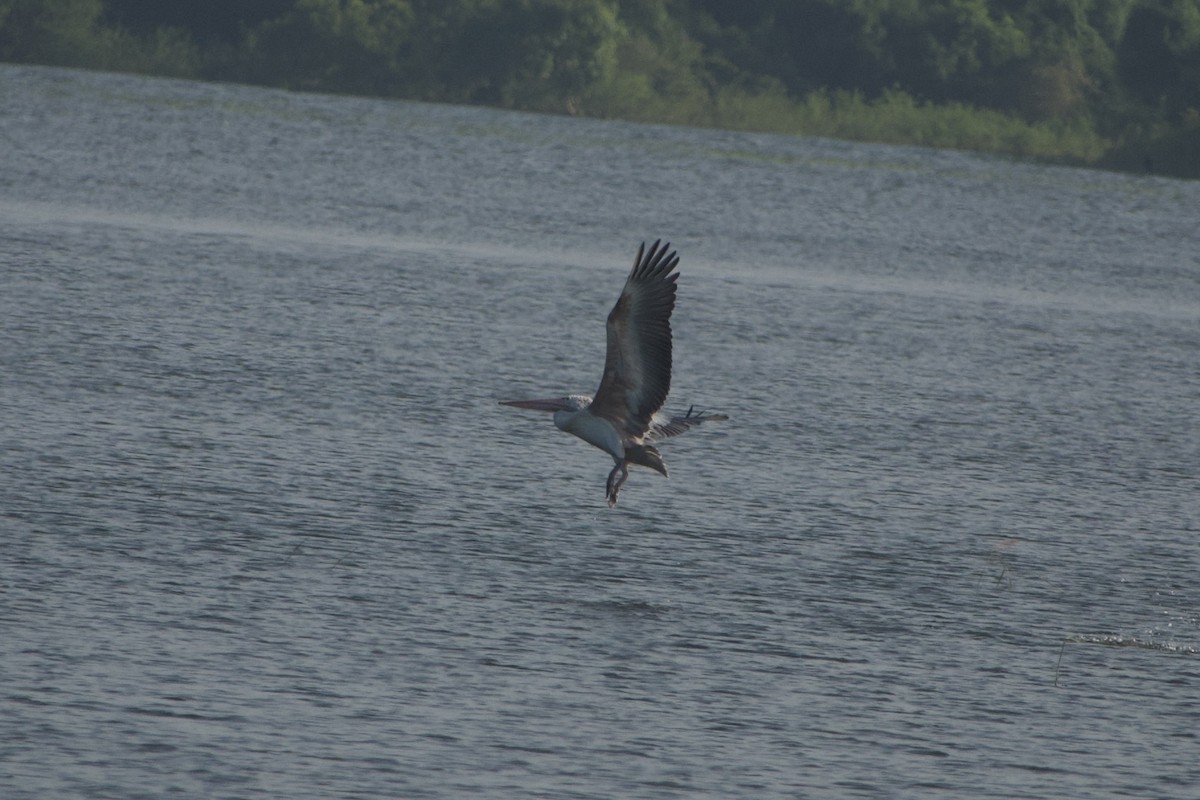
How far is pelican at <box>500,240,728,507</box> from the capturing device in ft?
33.8

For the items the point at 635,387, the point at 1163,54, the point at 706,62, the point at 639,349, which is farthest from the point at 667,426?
the point at 706,62

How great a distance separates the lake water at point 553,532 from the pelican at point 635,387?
614mm

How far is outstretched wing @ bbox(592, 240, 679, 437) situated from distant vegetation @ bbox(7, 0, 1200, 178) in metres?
46.5

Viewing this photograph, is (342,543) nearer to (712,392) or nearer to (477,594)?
(477,594)

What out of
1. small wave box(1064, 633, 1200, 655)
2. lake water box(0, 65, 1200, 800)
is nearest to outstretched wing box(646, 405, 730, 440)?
lake water box(0, 65, 1200, 800)

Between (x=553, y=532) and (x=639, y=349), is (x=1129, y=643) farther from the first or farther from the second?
(x=553, y=532)

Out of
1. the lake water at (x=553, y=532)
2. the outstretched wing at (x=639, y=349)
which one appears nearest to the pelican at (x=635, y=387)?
the outstretched wing at (x=639, y=349)

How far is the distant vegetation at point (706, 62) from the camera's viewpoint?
58625 mm

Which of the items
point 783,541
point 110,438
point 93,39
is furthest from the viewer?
point 93,39

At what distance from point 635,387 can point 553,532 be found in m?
1.12

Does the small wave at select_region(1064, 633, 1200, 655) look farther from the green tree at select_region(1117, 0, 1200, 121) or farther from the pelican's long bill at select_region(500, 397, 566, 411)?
the green tree at select_region(1117, 0, 1200, 121)

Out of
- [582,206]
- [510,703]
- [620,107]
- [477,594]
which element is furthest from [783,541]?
[620,107]

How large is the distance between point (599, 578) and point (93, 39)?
5199 cm

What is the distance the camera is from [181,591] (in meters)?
9.66
